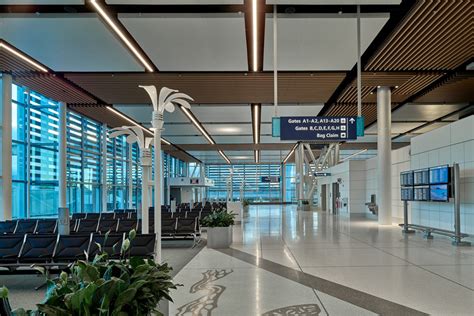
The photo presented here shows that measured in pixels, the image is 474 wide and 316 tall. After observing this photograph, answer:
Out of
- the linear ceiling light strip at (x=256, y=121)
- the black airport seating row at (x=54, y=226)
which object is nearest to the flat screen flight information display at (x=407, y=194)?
the linear ceiling light strip at (x=256, y=121)

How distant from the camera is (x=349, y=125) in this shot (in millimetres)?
9867

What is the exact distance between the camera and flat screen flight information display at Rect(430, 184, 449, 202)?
35.4ft

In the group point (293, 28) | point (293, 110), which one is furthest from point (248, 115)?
point (293, 28)

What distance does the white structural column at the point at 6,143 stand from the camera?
11953 millimetres

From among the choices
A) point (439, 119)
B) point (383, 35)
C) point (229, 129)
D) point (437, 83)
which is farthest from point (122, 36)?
point (439, 119)

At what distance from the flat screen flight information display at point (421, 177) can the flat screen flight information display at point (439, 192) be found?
35cm

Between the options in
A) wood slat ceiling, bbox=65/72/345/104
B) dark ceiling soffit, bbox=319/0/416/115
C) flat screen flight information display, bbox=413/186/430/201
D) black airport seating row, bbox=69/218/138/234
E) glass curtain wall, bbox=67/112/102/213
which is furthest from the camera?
glass curtain wall, bbox=67/112/102/213

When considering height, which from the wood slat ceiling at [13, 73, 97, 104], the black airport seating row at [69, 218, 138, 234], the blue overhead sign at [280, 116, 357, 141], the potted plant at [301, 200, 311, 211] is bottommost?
the potted plant at [301, 200, 311, 211]

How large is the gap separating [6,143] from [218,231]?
7737 millimetres

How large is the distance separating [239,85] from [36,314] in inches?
489

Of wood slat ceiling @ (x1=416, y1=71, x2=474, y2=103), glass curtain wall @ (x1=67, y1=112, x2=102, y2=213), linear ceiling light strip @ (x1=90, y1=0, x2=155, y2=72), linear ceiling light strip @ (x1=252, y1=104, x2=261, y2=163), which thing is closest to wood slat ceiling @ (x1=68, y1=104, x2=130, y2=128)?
glass curtain wall @ (x1=67, y1=112, x2=102, y2=213)

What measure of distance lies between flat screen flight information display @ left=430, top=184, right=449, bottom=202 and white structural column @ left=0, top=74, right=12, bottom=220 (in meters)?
13.7

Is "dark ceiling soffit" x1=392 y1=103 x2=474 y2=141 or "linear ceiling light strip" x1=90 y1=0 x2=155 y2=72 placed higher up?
"linear ceiling light strip" x1=90 y1=0 x2=155 y2=72

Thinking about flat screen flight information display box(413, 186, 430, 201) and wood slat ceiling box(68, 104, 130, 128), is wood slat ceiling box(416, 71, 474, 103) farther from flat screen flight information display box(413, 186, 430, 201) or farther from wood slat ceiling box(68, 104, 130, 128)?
wood slat ceiling box(68, 104, 130, 128)
